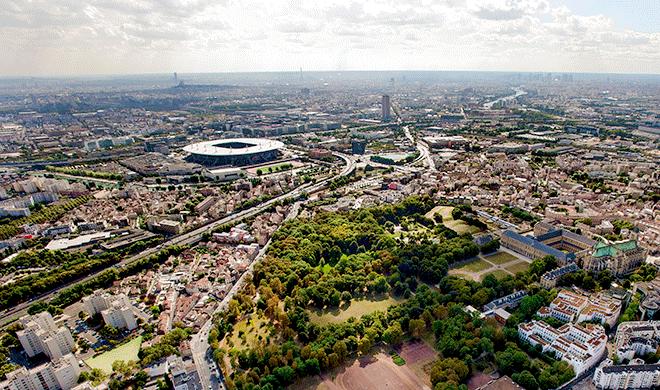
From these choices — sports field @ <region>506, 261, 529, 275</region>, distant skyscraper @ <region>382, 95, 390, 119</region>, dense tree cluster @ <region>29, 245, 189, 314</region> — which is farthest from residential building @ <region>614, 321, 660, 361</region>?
distant skyscraper @ <region>382, 95, 390, 119</region>

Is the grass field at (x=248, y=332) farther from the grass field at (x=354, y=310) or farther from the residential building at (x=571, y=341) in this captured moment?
the residential building at (x=571, y=341)

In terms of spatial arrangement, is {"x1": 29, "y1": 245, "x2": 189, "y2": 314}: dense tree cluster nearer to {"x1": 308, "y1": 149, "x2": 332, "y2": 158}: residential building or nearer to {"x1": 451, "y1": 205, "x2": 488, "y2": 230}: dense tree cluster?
{"x1": 451, "y1": 205, "x2": 488, "y2": 230}: dense tree cluster

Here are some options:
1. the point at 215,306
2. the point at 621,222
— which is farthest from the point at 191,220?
the point at 621,222

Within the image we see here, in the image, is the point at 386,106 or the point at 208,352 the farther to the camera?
the point at 386,106

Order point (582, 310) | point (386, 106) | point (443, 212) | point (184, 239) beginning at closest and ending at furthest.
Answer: point (582, 310) → point (184, 239) → point (443, 212) → point (386, 106)

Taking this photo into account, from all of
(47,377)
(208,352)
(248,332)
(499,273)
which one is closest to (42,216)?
(47,377)

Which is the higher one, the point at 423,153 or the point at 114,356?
the point at 423,153

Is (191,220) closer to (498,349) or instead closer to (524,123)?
(498,349)

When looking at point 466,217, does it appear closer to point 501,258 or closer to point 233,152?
point 501,258
